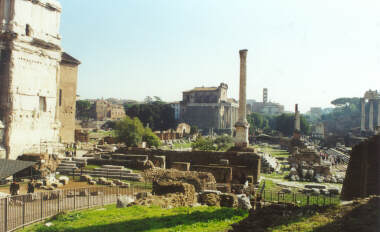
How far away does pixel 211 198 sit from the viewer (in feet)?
39.9

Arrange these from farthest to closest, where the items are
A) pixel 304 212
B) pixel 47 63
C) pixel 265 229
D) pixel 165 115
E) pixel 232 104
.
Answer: pixel 232 104 → pixel 165 115 → pixel 47 63 → pixel 304 212 → pixel 265 229

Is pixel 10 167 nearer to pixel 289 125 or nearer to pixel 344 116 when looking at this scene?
pixel 289 125

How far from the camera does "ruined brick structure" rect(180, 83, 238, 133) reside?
96875mm

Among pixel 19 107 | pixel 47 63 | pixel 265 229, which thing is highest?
pixel 47 63

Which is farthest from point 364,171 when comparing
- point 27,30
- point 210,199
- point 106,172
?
point 27,30

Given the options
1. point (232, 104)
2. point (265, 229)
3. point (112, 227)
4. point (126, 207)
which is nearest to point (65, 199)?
point (126, 207)

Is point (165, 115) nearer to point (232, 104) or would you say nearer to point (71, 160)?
point (232, 104)

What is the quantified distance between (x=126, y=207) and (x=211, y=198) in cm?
307

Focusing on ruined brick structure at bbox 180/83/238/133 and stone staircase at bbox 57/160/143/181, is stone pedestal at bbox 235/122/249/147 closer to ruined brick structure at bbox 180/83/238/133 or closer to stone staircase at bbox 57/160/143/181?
stone staircase at bbox 57/160/143/181

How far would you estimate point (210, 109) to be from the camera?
98062 mm

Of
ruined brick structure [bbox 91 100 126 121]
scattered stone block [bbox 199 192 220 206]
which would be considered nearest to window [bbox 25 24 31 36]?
scattered stone block [bbox 199 192 220 206]

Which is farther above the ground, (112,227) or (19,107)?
(19,107)

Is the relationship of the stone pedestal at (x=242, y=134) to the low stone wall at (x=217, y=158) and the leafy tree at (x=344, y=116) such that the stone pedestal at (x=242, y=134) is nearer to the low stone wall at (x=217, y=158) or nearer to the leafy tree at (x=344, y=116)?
the low stone wall at (x=217, y=158)

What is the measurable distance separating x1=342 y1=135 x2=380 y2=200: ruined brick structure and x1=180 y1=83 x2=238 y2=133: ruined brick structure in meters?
80.3
